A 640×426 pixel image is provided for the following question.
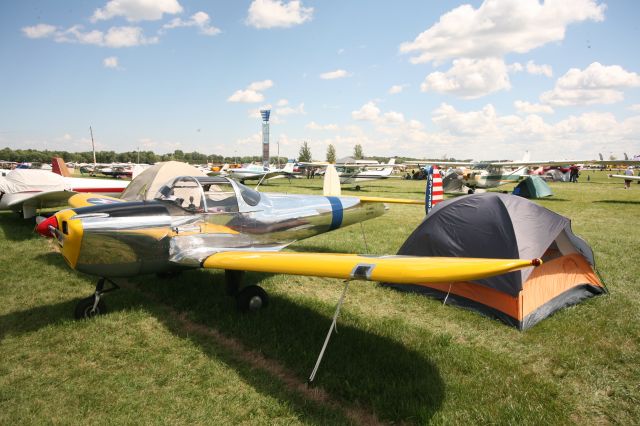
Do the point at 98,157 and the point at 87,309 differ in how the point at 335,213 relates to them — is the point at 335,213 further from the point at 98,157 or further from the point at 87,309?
the point at 98,157

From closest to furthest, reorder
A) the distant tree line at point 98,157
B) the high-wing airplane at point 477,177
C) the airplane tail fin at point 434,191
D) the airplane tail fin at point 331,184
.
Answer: the airplane tail fin at point 434,191, the airplane tail fin at point 331,184, the high-wing airplane at point 477,177, the distant tree line at point 98,157

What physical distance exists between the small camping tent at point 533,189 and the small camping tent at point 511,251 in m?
16.2

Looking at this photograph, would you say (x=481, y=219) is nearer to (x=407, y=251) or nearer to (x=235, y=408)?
(x=407, y=251)

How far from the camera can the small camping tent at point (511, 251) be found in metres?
4.88

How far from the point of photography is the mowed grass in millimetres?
3178

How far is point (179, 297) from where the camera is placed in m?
5.66

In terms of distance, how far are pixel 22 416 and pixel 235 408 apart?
183 cm

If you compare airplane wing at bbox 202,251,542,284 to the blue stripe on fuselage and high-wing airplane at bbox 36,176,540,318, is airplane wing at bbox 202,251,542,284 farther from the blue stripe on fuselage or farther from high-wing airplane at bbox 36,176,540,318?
the blue stripe on fuselage

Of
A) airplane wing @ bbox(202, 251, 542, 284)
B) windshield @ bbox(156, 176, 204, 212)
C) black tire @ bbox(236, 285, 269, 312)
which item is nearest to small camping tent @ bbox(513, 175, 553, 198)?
black tire @ bbox(236, 285, 269, 312)

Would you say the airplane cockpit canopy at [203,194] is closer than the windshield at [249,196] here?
Yes

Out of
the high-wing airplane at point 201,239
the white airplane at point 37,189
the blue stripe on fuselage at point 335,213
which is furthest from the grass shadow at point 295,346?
the white airplane at point 37,189

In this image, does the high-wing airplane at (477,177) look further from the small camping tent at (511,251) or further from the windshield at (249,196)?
the windshield at (249,196)

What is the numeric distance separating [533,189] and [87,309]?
2196 cm

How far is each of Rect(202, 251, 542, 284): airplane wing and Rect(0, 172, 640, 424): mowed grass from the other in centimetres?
112
